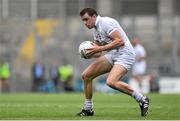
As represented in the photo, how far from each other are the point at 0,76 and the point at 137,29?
7.34 metres

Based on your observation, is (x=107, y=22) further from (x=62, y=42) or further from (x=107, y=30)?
(x=62, y=42)

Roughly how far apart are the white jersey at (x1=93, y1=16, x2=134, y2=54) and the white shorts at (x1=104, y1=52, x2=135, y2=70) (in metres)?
0.08

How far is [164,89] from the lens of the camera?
1353 inches

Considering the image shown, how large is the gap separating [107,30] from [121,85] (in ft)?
3.38

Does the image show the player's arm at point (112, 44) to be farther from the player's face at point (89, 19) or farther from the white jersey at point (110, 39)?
the player's face at point (89, 19)

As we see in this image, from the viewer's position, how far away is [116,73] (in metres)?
13.6

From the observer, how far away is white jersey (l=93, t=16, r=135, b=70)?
44.8ft

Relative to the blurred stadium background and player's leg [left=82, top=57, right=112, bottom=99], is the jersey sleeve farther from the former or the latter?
the blurred stadium background

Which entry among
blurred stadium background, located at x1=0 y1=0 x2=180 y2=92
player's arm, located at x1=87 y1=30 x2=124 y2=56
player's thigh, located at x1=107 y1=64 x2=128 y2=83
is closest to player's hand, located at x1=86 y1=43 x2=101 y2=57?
player's arm, located at x1=87 y1=30 x2=124 y2=56

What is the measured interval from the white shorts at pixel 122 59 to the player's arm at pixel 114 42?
266mm

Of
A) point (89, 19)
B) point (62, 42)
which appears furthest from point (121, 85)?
point (62, 42)

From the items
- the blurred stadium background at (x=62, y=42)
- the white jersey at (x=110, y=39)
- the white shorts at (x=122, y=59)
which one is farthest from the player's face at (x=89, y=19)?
the blurred stadium background at (x=62, y=42)

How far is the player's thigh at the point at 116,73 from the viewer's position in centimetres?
1355

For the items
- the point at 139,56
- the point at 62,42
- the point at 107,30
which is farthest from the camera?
the point at 62,42
